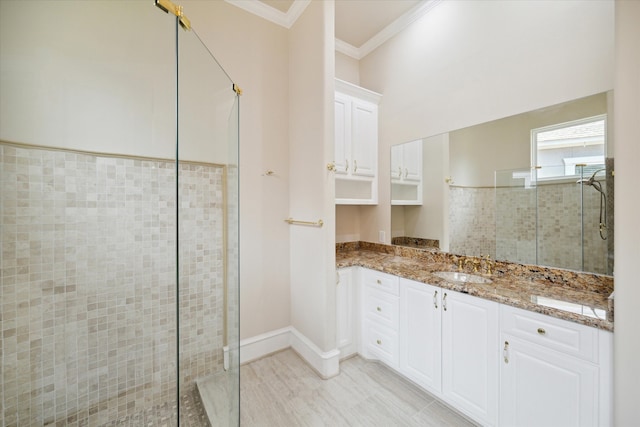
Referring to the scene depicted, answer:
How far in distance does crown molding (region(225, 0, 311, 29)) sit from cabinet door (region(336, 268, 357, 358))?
7.80ft

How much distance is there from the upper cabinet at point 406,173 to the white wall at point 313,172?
92cm

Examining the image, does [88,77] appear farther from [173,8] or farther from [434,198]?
[434,198]

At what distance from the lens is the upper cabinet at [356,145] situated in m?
2.41

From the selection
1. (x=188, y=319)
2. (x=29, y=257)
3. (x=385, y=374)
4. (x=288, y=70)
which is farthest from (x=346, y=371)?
(x=288, y=70)

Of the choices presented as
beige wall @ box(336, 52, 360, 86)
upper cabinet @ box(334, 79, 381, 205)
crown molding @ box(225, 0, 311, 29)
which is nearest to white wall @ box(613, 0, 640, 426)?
upper cabinet @ box(334, 79, 381, 205)

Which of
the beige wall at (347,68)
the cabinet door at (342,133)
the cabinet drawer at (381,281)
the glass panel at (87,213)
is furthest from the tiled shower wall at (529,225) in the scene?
the glass panel at (87,213)

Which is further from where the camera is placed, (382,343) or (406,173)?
(406,173)

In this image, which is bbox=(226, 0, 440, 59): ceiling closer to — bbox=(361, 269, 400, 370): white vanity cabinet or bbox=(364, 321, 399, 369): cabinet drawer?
bbox=(361, 269, 400, 370): white vanity cabinet

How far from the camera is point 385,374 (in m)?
1.93

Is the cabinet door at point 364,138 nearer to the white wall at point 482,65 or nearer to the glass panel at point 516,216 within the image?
the white wall at point 482,65

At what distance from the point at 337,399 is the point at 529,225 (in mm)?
1784

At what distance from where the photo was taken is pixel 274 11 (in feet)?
7.41

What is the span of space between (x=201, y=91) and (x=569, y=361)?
2322 mm

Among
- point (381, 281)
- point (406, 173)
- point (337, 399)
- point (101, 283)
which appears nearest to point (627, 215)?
point (381, 281)
